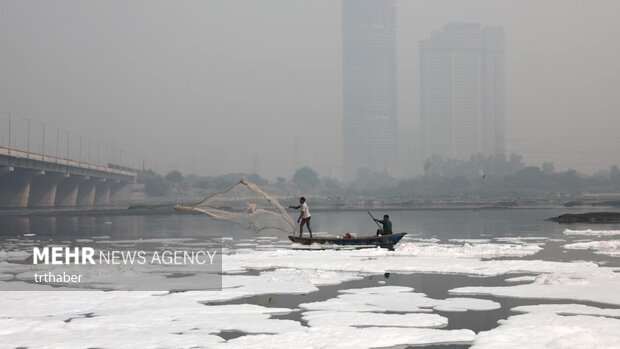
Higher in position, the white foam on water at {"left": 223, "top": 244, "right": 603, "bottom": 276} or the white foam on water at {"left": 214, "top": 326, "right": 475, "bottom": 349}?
the white foam on water at {"left": 223, "top": 244, "right": 603, "bottom": 276}

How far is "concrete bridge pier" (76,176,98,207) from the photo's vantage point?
180500mm

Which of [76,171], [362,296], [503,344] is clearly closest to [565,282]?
[362,296]

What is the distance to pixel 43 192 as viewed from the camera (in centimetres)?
15388

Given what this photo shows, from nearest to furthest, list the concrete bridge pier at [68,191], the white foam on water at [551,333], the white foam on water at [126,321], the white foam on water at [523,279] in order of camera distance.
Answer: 1. the white foam on water at [551,333]
2. the white foam on water at [126,321]
3. the white foam on water at [523,279]
4. the concrete bridge pier at [68,191]

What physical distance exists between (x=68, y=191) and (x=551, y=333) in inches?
6590

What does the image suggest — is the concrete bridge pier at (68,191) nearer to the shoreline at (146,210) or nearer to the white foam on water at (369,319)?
the shoreline at (146,210)

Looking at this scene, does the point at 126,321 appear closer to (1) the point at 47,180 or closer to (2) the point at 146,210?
(2) the point at 146,210

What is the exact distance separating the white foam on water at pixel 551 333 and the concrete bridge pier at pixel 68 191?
160751 millimetres

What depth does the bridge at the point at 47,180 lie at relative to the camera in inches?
4936

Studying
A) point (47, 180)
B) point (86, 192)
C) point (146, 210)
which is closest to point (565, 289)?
point (146, 210)

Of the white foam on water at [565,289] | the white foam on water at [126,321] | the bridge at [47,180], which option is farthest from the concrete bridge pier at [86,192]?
the white foam on water at [565,289]

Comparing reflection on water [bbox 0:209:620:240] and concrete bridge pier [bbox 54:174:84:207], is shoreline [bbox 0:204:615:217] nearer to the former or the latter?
concrete bridge pier [bbox 54:174:84:207]

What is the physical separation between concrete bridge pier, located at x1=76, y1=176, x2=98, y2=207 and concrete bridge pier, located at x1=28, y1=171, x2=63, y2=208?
21875 mm

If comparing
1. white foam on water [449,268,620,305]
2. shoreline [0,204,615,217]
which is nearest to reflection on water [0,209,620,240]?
white foam on water [449,268,620,305]
